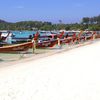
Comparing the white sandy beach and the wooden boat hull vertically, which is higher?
the white sandy beach

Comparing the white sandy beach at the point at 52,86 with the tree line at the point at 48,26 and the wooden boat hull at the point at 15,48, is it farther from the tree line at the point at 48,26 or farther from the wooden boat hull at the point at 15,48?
the tree line at the point at 48,26

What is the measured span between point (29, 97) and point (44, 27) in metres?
100

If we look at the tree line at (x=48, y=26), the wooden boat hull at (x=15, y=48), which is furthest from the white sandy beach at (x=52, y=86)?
the tree line at (x=48, y=26)

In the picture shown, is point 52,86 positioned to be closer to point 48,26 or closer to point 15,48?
point 15,48

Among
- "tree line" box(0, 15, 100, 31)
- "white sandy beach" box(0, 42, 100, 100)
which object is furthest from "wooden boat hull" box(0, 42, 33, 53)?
"tree line" box(0, 15, 100, 31)

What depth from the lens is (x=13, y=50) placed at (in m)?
20.6

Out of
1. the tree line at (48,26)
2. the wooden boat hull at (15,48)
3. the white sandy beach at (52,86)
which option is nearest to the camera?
the white sandy beach at (52,86)

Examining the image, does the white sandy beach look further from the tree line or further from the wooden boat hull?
the tree line

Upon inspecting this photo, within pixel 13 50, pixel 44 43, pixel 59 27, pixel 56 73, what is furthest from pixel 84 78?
pixel 59 27

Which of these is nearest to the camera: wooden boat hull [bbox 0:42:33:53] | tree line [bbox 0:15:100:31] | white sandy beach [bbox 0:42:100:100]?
white sandy beach [bbox 0:42:100:100]

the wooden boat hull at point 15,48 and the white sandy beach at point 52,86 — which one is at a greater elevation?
the white sandy beach at point 52,86

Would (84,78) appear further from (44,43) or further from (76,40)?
(76,40)

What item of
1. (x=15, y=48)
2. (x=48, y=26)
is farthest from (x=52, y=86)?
(x=48, y=26)

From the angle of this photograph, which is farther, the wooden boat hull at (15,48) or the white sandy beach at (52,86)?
the wooden boat hull at (15,48)
